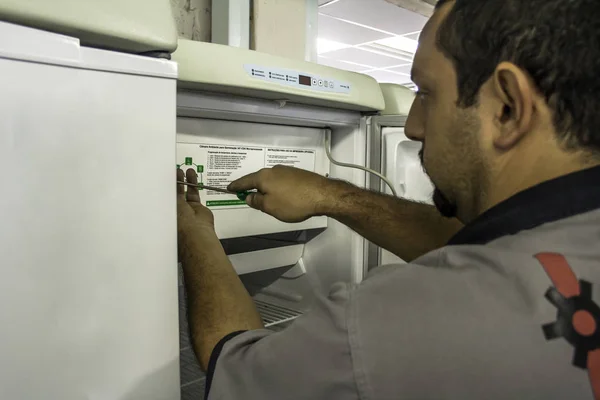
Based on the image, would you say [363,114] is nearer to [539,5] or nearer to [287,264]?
[287,264]

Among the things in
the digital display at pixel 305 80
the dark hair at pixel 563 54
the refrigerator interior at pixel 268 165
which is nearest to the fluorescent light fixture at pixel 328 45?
the refrigerator interior at pixel 268 165

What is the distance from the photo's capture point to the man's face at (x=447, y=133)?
627 mm

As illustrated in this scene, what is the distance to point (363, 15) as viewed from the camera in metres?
3.19

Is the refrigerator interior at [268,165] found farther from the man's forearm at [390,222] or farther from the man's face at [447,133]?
the man's face at [447,133]

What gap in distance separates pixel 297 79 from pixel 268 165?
0.86 feet

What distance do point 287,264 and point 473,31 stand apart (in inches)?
31.9

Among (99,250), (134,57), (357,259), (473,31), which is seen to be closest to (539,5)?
(473,31)

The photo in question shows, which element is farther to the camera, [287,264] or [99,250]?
[287,264]

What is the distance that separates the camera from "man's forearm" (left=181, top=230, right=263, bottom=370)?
637 mm

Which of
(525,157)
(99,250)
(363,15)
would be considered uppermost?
(363,15)

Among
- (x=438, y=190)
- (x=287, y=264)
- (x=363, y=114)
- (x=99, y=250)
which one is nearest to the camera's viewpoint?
(x=99, y=250)

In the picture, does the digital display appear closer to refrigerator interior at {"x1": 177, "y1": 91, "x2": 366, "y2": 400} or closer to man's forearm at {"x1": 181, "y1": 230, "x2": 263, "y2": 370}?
refrigerator interior at {"x1": 177, "y1": 91, "x2": 366, "y2": 400}

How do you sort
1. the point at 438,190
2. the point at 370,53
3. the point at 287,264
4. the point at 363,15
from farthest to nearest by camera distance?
the point at 370,53
the point at 363,15
the point at 287,264
the point at 438,190

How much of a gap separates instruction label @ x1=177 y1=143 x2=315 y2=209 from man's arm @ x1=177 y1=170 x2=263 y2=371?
0.16 meters
